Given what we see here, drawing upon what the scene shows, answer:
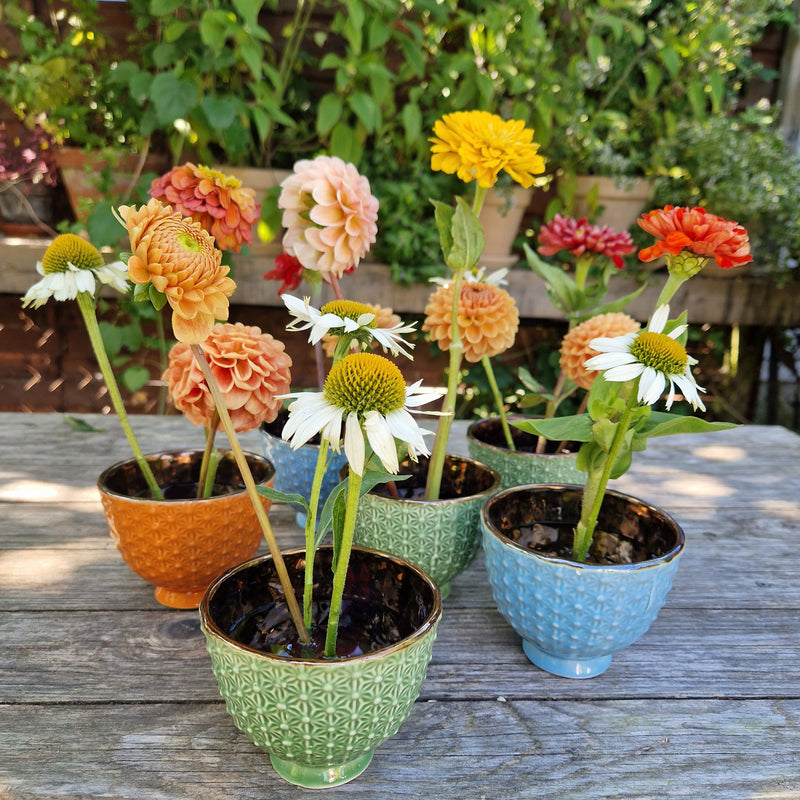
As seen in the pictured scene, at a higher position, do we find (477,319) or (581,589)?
(477,319)

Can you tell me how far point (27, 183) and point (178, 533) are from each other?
168 centimetres

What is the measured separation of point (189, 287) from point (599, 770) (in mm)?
350

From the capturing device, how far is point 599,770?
384 millimetres

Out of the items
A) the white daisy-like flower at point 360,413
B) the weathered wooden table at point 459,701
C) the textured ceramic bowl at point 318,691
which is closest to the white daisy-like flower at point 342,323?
the white daisy-like flower at point 360,413

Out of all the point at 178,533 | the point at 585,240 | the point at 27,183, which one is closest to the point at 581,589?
the point at 178,533

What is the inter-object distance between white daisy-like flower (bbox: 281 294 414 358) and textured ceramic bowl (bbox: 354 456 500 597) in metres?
0.14

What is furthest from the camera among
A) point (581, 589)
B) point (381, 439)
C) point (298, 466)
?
point (298, 466)

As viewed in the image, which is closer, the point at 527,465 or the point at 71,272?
the point at 71,272

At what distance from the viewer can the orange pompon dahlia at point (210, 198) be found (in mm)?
484

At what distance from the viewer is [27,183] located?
1.77 metres

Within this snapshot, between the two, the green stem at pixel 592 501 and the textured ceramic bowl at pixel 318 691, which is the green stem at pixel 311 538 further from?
the green stem at pixel 592 501

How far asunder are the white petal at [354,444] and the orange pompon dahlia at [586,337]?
0.32m

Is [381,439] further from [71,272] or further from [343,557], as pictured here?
[71,272]

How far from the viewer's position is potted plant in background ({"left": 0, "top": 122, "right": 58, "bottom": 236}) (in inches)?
69.4
